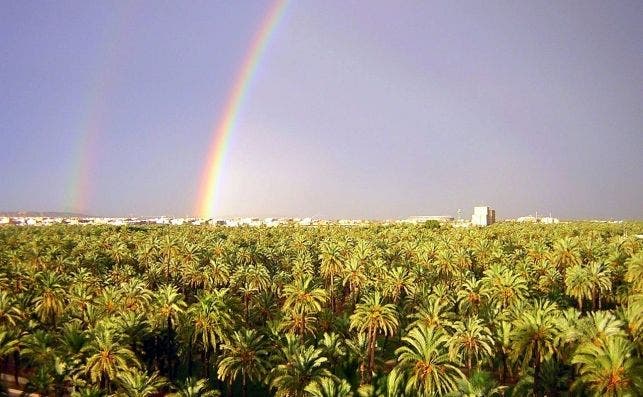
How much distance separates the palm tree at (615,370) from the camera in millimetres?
27125

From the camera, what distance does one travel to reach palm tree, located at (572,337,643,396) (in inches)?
1068

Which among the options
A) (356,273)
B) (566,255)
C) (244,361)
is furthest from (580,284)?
(244,361)

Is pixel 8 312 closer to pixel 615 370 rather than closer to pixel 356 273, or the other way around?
pixel 356 273

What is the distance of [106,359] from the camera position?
112 ft

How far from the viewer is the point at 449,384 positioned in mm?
32719

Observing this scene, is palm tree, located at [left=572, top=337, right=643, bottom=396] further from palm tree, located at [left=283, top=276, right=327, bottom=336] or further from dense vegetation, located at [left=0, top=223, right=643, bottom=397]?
palm tree, located at [left=283, top=276, right=327, bottom=336]

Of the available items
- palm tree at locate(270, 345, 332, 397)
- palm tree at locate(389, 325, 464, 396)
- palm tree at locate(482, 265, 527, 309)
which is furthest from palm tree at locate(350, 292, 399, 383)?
palm tree at locate(482, 265, 527, 309)

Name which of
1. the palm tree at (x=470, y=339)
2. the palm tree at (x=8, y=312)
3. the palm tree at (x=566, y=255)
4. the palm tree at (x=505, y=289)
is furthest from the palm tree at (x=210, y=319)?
the palm tree at (x=566, y=255)

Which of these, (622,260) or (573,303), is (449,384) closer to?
(573,303)

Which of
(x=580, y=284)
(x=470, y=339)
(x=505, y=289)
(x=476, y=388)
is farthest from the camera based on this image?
(x=580, y=284)

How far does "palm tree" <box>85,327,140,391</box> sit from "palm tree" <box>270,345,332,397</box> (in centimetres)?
1110

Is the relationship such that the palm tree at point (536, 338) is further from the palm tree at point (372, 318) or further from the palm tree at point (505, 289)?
the palm tree at point (505, 289)

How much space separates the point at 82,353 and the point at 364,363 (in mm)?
23947

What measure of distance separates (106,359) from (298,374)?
14648mm
